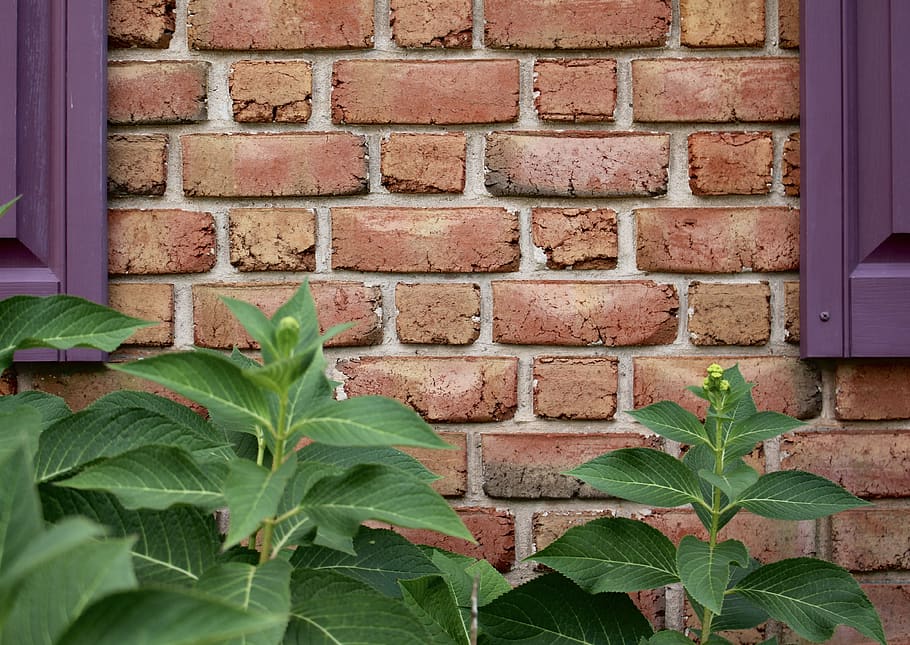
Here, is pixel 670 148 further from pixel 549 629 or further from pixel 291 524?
pixel 291 524

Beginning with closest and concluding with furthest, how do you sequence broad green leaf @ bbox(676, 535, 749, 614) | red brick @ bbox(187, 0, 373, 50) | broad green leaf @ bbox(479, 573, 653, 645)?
broad green leaf @ bbox(676, 535, 749, 614)
broad green leaf @ bbox(479, 573, 653, 645)
red brick @ bbox(187, 0, 373, 50)

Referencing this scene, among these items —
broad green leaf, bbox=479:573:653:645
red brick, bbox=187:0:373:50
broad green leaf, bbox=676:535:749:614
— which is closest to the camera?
broad green leaf, bbox=676:535:749:614

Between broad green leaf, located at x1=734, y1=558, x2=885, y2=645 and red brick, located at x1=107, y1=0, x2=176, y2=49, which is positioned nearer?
broad green leaf, located at x1=734, y1=558, x2=885, y2=645

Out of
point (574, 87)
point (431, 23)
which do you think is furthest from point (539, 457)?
point (431, 23)

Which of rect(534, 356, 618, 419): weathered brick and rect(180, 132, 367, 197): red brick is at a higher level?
rect(180, 132, 367, 197): red brick

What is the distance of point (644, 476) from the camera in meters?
0.82

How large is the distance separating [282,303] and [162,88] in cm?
38

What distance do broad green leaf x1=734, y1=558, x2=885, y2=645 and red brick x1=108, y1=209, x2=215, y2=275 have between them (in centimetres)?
88

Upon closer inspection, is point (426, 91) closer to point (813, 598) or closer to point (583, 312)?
point (583, 312)

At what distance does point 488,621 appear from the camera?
33.4 inches

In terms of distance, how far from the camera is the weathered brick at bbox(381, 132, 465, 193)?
1.18m

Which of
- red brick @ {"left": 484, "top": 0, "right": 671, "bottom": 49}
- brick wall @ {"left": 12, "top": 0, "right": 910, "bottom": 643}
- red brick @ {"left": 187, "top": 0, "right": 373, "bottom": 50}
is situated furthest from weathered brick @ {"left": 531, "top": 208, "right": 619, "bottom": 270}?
red brick @ {"left": 187, "top": 0, "right": 373, "bottom": 50}

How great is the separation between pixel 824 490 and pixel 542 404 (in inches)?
17.7

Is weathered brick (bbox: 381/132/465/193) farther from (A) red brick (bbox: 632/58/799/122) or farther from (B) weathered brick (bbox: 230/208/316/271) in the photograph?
(A) red brick (bbox: 632/58/799/122)
